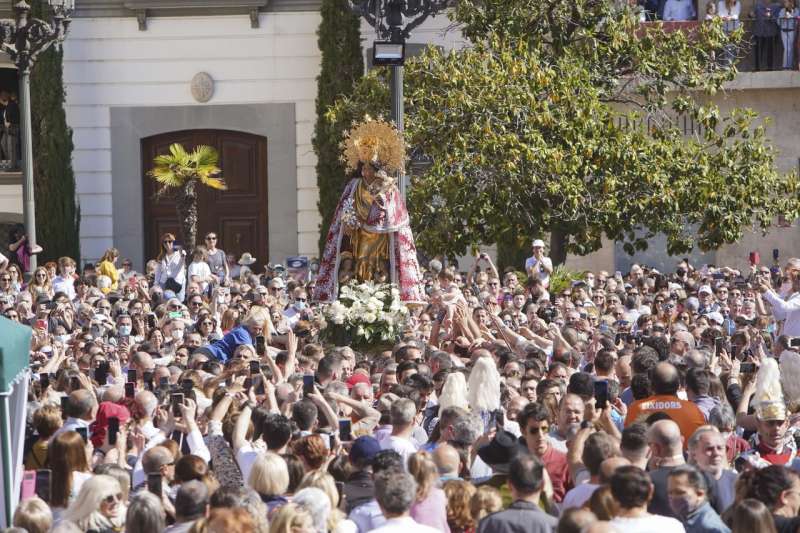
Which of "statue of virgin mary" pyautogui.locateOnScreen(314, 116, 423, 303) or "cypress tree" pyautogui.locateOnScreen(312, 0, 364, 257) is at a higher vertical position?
"cypress tree" pyautogui.locateOnScreen(312, 0, 364, 257)

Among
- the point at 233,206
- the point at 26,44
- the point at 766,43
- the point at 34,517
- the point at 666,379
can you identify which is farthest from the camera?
the point at 233,206

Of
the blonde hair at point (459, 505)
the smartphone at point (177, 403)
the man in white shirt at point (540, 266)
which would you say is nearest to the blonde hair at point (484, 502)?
the blonde hair at point (459, 505)

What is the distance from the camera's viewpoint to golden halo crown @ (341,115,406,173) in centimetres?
1650

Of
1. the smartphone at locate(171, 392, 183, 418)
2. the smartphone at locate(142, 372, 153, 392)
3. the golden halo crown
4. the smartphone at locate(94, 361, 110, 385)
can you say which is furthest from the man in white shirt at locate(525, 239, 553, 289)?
the smartphone at locate(171, 392, 183, 418)

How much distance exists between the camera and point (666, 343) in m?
12.7

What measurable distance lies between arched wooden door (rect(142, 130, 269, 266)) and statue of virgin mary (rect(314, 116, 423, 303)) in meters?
11.4

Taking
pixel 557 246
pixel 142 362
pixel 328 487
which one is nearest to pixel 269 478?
pixel 328 487

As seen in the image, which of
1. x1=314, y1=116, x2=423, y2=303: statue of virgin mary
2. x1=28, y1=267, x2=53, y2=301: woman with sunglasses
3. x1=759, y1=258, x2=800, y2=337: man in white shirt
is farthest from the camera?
x1=28, y1=267, x2=53, y2=301: woman with sunglasses

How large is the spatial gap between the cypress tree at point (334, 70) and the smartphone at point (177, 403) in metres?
17.6

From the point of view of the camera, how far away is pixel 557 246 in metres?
23.9

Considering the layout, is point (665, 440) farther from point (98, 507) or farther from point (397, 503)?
point (98, 507)

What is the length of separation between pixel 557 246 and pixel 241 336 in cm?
1049

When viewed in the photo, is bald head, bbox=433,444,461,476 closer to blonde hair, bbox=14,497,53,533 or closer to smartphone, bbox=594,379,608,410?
smartphone, bbox=594,379,608,410

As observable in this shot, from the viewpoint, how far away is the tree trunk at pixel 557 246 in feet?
77.9
